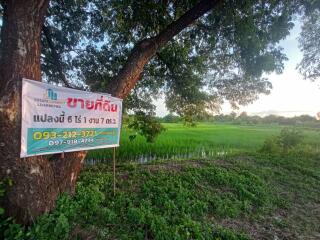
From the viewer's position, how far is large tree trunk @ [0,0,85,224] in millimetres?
2713

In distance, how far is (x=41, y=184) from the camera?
3.04m

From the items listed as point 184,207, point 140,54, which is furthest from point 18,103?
point 184,207

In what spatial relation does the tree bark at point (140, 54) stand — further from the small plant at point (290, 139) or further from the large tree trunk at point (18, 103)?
the small plant at point (290, 139)

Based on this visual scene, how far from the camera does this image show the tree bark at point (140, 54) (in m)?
4.27

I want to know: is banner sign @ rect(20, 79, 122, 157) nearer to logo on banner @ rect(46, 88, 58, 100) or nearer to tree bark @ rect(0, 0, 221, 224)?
logo on banner @ rect(46, 88, 58, 100)

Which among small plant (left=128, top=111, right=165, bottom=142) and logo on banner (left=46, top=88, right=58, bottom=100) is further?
small plant (left=128, top=111, right=165, bottom=142)

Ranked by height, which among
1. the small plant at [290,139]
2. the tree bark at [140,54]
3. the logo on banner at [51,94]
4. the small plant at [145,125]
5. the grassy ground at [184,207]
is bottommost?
the grassy ground at [184,207]

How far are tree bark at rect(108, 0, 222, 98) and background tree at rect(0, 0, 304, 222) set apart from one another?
19 mm

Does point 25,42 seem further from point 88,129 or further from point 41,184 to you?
point 41,184

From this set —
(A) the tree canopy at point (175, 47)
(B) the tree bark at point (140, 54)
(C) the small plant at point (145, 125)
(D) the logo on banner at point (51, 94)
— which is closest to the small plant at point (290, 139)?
(A) the tree canopy at point (175, 47)

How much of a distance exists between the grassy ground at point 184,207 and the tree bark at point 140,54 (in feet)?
6.78

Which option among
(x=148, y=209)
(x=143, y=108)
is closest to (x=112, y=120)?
(x=148, y=209)

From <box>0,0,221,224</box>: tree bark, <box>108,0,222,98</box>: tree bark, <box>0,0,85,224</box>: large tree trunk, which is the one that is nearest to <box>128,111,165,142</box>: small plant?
<box>108,0,222,98</box>: tree bark

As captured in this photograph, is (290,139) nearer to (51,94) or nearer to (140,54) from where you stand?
(140,54)
